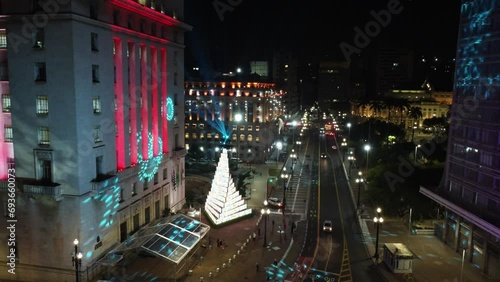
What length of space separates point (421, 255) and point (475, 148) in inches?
487

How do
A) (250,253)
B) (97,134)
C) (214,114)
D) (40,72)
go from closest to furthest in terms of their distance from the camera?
(40,72), (97,134), (250,253), (214,114)

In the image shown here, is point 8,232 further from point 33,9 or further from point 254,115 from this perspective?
point 254,115

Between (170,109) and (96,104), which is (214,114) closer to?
(170,109)

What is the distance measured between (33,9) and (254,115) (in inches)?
3100

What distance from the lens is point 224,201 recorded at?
Answer: 2160 inches

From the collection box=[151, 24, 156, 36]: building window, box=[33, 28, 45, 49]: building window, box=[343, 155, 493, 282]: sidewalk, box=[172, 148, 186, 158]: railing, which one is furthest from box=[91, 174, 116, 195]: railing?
box=[343, 155, 493, 282]: sidewalk

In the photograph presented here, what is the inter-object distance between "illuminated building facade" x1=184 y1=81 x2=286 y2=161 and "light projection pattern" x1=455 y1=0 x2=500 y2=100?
67.9 meters

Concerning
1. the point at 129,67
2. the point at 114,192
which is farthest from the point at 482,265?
the point at 129,67

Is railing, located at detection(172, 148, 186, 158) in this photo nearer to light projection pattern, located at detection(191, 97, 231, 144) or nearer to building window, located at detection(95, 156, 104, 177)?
building window, located at detection(95, 156, 104, 177)

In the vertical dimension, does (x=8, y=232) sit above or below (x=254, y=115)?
below

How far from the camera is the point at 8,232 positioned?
3959 centimetres

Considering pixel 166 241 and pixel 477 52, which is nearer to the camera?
pixel 166 241

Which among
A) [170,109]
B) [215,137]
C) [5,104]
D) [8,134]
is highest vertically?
[5,104]

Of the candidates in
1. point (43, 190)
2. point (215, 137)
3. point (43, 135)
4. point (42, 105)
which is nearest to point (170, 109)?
point (42, 105)
